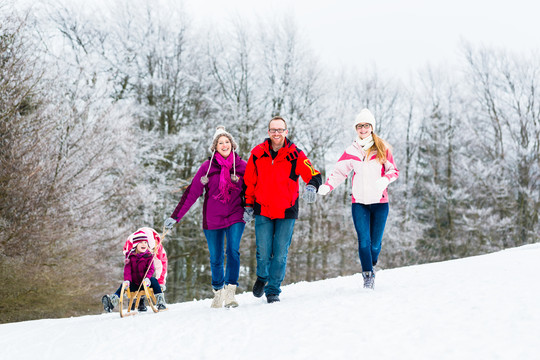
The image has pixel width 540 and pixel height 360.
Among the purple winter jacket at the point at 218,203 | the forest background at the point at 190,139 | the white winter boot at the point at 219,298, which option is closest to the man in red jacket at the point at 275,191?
the purple winter jacket at the point at 218,203

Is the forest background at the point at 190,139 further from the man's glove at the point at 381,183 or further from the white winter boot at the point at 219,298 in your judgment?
the man's glove at the point at 381,183

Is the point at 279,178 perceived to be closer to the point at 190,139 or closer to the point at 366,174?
the point at 366,174

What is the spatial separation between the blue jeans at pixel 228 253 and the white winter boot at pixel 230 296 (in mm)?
62

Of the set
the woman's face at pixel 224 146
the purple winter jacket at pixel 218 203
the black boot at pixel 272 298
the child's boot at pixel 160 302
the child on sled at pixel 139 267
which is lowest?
the child's boot at pixel 160 302

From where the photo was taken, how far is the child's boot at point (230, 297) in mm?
4758

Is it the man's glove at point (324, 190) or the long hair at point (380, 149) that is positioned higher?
the long hair at point (380, 149)

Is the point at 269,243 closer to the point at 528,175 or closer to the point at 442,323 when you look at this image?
the point at 442,323

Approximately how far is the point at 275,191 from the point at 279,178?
0.14m

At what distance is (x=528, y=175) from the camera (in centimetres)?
2250

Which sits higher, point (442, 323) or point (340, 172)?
point (340, 172)

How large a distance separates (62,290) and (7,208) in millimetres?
2234

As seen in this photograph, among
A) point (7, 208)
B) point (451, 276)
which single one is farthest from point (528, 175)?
point (7, 208)

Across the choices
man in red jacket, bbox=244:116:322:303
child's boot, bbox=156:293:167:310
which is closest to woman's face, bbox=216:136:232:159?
man in red jacket, bbox=244:116:322:303

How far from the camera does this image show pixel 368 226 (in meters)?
4.77
